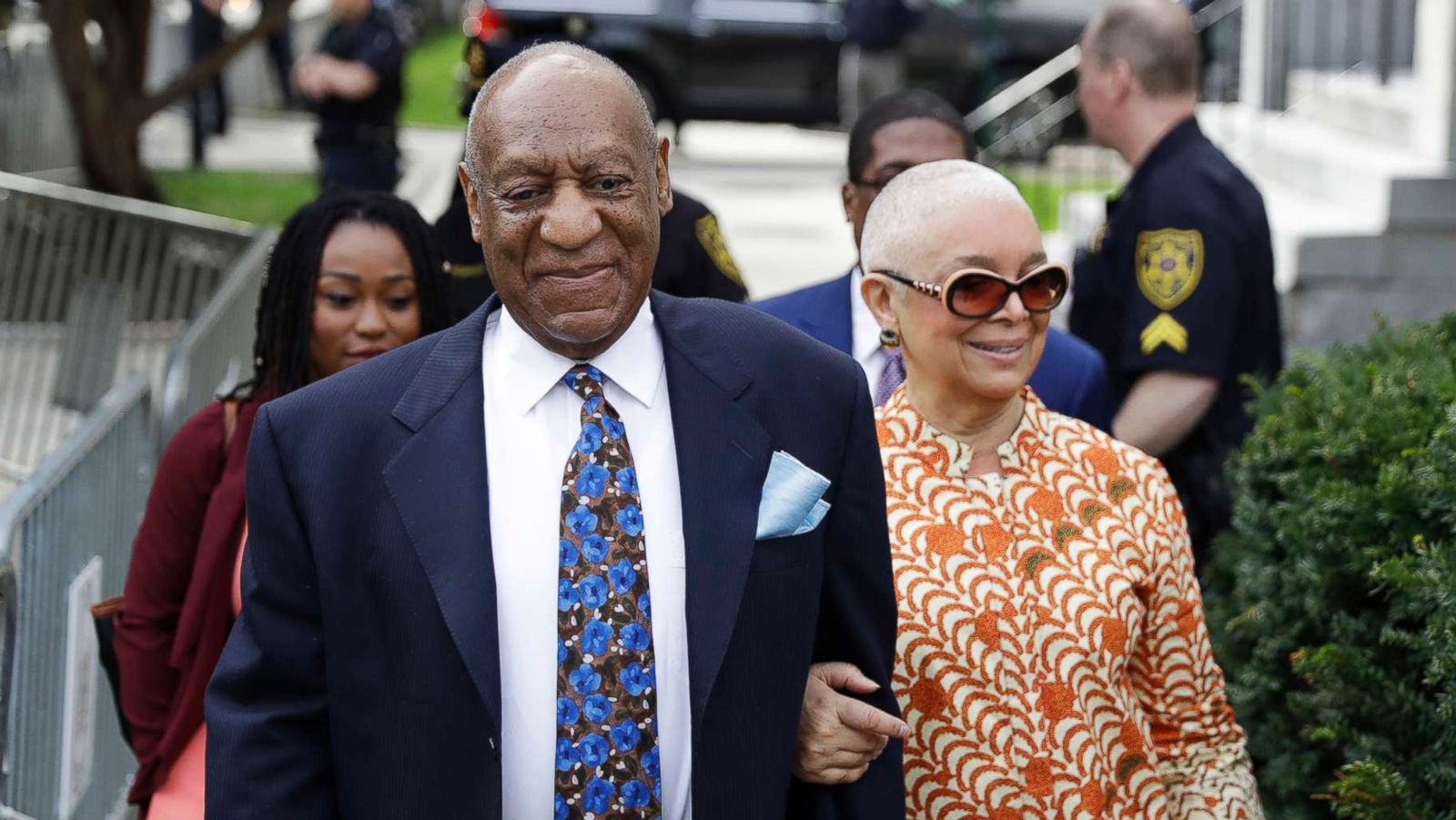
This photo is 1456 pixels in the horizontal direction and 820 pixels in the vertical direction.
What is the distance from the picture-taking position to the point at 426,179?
Result: 55.2 feet

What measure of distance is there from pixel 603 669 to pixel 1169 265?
123 inches

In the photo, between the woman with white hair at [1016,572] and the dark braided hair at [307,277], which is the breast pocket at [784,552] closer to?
the woman with white hair at [1016,572]

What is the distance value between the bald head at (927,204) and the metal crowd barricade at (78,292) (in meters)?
5.44

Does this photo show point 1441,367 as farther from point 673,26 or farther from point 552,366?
point 673,26

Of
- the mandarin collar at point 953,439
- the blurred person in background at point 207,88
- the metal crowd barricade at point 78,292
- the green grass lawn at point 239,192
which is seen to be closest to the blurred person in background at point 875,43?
the green grass lawn at point 239,192

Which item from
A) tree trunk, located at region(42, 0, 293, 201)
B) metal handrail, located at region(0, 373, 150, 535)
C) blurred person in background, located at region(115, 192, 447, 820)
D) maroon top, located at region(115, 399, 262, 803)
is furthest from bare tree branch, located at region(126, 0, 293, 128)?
maroon top, located at region(115, 399, 262, 803)

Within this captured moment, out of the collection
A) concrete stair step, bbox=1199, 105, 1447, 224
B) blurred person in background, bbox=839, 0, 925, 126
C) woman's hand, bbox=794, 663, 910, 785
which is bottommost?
woman's hand, bbox=794, 663, 910, 785

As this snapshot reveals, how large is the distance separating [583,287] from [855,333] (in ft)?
6.42

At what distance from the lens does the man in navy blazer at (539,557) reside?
8.13ft

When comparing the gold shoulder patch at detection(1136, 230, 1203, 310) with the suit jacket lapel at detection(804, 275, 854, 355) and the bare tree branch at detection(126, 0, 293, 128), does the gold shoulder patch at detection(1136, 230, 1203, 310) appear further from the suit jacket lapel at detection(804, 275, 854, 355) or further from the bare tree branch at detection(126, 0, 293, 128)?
the bare tree branch at detection(126, 0, 293, 128)

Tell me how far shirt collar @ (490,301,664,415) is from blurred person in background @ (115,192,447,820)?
4.18 ft

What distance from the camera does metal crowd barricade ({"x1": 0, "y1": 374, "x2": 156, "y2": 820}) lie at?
411 cm

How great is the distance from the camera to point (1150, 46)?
5.54 meters

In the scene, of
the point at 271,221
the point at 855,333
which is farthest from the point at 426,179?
the point at 855,333
